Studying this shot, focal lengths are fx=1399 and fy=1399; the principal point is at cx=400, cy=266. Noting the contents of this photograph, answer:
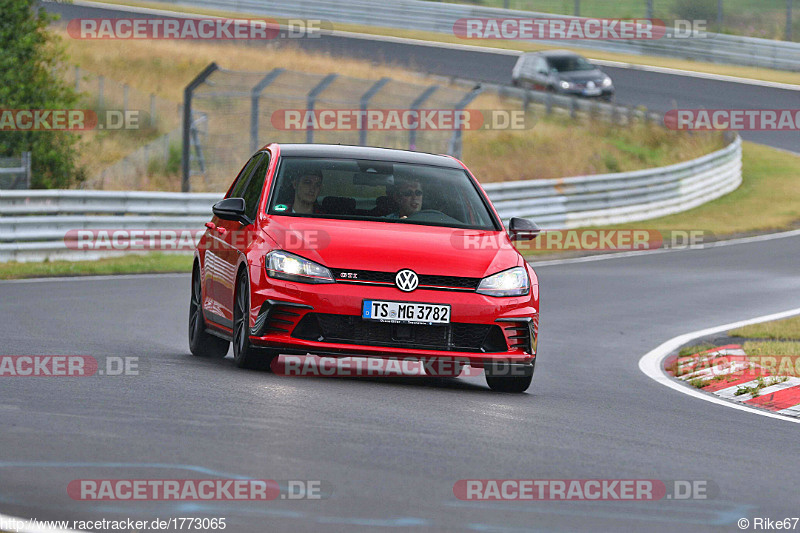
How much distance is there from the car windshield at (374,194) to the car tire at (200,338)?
1.52 meters

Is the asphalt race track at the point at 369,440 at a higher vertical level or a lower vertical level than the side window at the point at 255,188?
lower

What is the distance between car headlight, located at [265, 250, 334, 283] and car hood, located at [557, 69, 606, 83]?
33.9 meters

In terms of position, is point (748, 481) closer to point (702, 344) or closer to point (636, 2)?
point (702, 344)

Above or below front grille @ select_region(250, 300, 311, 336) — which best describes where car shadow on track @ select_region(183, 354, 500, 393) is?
below

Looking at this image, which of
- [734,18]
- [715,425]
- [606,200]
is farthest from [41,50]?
[734,18]

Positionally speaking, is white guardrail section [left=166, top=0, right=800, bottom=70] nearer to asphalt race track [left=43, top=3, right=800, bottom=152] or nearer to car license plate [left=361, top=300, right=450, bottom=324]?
asphalt race track [left=43, top=3, right=800, bottom=152]

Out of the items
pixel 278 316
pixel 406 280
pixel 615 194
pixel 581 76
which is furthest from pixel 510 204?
pixel 278 316

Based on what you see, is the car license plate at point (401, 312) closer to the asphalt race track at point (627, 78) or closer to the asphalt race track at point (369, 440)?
the asphalt race track at point (369, 440)

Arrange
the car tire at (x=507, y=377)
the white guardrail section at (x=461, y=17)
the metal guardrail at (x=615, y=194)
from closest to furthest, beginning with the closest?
the car tire at (x=507, y=377), the metal guardrail at (x=615, y=194), the white guardrail section at (x=461, y=17)

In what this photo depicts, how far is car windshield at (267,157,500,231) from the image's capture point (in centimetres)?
952

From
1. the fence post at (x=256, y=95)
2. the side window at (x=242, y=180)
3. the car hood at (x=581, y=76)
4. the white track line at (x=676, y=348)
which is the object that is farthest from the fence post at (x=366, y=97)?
the car hood at (x=581, y=76)

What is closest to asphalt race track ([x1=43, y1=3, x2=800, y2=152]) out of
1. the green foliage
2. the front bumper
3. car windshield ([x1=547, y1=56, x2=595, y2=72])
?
car windshield ([x1=547, y1=56, x2=595, y2=72])

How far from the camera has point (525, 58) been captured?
4331 centimetres

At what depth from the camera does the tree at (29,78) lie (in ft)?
72.7
